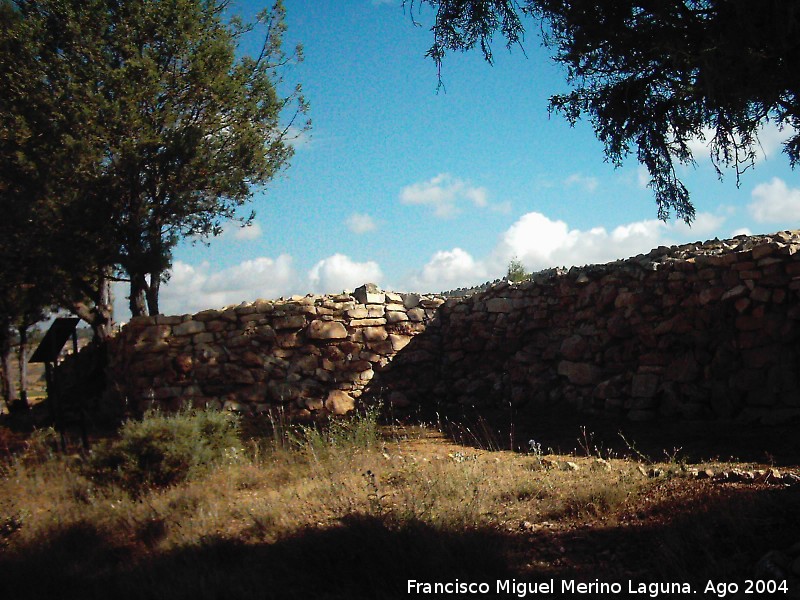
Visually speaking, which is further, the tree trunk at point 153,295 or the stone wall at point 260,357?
the tree trunk at point 153,295

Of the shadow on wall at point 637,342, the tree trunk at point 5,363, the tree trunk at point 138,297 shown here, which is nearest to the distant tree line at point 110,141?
the tree trunk at point 138,297

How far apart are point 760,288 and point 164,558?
27.8ft

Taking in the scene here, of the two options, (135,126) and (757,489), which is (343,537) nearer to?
(757,489)

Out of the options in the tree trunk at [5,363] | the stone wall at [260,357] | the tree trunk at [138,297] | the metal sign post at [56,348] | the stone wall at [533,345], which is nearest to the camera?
the stone wall at [533,345]

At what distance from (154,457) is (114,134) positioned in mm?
8512

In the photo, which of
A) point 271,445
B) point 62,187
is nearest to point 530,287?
point 271,445

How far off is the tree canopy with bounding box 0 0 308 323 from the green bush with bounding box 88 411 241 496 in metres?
7.00

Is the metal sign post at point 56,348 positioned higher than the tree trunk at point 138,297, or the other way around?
the tree trunk at point 138,297

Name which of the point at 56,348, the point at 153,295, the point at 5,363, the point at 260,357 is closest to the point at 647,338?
the point at 260,357

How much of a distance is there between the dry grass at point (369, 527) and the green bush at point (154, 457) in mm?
157

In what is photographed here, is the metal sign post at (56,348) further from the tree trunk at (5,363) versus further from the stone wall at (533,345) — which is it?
the tree trunk at (5,363)

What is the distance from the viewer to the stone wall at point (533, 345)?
9.40 m

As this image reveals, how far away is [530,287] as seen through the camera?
41.4 feet

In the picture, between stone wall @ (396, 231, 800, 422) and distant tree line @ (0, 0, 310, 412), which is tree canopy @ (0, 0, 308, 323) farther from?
stone wall @ (396, 231, 800, 422)
